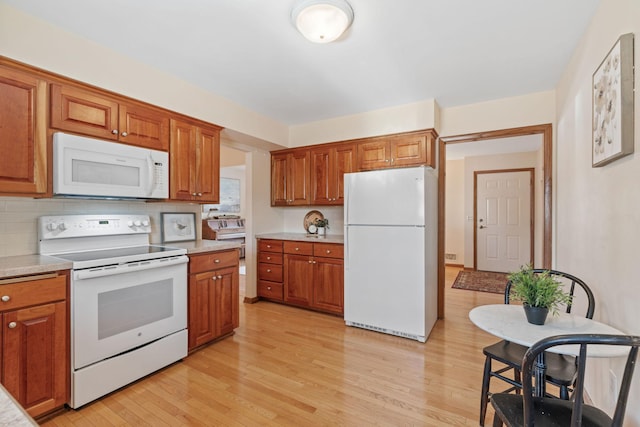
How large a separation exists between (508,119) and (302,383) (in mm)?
3134

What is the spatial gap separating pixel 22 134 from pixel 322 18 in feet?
6.32

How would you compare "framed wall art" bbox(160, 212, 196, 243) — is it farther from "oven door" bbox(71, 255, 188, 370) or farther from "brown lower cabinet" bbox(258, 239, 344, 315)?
"brown lower cabinet" bbox(258, 239, 344, 315)

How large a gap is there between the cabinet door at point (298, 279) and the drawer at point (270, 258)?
0.11 meters

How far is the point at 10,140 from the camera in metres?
1.77

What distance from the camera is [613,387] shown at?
1.48m

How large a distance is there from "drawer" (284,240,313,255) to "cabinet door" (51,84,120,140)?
6.96 ft

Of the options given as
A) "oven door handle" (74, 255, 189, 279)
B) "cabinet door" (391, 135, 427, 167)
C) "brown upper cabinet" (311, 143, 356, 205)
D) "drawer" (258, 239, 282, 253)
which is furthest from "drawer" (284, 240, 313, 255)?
"oven door handle" (74, 255, 189, 279)

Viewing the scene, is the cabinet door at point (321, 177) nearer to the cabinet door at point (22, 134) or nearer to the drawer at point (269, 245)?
the drawer at point (269, 245)

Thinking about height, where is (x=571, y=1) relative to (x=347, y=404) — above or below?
above

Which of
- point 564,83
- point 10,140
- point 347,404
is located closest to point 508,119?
point 564,83

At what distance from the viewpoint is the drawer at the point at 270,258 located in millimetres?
3865

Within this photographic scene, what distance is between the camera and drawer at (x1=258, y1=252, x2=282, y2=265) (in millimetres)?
3865

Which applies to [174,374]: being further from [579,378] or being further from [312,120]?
[312,120]

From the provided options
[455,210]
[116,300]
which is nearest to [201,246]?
[116,300]
